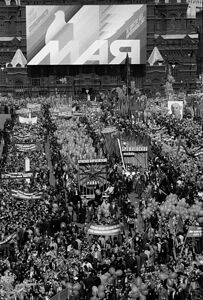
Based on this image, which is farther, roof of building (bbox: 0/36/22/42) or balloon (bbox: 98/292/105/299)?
roof of building (bbox: 0/36/22/42)

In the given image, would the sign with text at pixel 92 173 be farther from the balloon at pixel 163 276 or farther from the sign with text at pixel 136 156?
the balloon at pixel 163 276

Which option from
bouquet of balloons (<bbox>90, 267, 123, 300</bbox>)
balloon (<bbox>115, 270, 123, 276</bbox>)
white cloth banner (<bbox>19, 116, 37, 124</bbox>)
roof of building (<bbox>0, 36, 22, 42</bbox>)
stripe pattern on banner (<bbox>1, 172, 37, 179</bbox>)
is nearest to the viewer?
bouquet of balloons (<bbox>90, 267, 123, 300</bbox>)

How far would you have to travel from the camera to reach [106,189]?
27594mm

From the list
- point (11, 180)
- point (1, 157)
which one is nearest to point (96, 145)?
point (1, 157)

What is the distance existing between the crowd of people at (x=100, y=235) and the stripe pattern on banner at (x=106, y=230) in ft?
0.27

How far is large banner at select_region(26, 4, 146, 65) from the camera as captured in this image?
82.3 meters

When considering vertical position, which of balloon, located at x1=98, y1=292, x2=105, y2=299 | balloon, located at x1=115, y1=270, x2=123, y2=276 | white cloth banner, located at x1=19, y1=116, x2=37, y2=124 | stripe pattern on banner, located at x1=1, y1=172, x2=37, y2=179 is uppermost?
white cloth banner, located at x1=19, y1=116, x2=37, y2=124

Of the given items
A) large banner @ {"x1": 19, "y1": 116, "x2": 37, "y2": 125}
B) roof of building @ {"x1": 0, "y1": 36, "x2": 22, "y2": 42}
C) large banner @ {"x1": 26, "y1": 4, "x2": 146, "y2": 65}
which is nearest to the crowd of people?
large banner @ {"x1": 19, "y1": 116, "x2": 37, "y2": 125}

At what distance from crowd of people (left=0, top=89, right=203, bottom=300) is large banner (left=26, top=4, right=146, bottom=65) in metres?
48.7

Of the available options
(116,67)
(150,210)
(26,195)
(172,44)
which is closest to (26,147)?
(26,195)

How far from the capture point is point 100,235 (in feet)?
68.2

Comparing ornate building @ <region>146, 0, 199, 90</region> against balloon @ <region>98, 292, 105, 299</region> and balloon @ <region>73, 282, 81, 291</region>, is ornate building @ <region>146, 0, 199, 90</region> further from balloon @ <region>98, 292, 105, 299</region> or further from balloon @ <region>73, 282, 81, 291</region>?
balloon @ <region>98, 292, 105, 299</region>

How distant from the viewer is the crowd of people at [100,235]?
16.2 meters

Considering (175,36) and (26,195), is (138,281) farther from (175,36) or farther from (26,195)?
(175,36)
